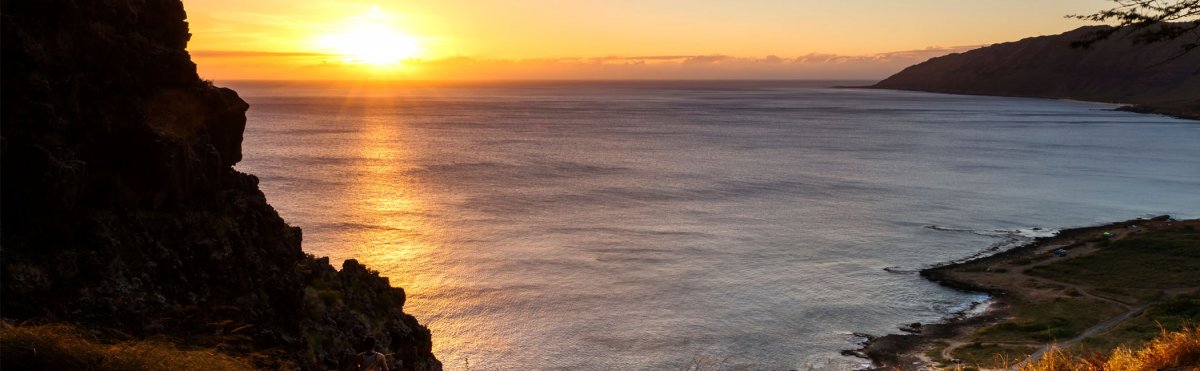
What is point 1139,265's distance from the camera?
2458 inches

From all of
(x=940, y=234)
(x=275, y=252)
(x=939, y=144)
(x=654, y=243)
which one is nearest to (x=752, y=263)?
(x=654, y=243)

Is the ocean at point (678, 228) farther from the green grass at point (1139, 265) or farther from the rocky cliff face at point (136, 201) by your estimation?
the rocky cliff face at point (136, 201)

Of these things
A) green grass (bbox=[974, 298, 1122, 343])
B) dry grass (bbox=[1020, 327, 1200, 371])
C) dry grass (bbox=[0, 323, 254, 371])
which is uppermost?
dry grass (bbox=[0, 323, 254, 371])

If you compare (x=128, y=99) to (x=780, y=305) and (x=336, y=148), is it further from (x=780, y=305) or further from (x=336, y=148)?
(x=336, y=148)

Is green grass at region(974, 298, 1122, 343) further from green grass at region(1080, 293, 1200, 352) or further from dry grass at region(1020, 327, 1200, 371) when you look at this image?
dry grass at region(1020, 327, 1200, 371)

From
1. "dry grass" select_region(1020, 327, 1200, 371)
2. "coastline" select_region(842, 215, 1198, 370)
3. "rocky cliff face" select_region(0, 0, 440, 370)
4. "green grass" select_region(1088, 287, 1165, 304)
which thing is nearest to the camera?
"dry grass" select_region(1020, 327, 1200, 371)

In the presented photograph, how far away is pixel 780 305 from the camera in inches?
2253

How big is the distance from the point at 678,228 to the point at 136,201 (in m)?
64.5

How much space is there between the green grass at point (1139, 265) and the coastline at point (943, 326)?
4.64 m

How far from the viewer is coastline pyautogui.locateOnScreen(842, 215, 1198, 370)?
46656 mm

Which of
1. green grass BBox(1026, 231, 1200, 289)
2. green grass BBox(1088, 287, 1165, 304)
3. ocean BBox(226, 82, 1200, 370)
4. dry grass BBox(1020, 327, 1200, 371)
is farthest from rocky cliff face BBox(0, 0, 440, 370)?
green grass BBox(1026, 231, 1200, 289)

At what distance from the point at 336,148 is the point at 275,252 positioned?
5376 inches

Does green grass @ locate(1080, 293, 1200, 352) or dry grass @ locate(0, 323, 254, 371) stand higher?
dry grass @ locate(0, 323, 254, 371)

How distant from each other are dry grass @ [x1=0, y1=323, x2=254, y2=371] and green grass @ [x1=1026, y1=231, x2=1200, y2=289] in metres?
61.3
